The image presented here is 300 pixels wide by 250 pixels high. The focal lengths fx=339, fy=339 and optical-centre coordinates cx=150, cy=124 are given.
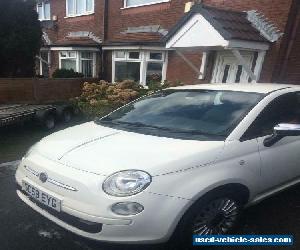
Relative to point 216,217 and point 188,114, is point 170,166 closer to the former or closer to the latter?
point 216,217

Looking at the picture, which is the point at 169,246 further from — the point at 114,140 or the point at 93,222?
the point at 114,140

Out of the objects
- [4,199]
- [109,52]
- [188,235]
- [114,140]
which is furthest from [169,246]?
[109,52]

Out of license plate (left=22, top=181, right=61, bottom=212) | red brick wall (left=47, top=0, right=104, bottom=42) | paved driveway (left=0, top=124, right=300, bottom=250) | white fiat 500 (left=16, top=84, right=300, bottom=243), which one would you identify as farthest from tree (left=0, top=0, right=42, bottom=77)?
license plate (left=22, top=181, right=61, bottom=212)

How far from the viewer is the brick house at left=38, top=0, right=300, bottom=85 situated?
871 centimetres

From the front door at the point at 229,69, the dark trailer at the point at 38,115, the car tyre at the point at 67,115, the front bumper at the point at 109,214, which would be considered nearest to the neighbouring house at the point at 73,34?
the car tyre at the point at 67,115

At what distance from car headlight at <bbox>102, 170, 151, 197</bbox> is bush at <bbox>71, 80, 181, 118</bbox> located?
245 inches

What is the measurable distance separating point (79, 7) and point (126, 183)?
57.0 feet

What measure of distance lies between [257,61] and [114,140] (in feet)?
23.6

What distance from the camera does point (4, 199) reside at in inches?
180

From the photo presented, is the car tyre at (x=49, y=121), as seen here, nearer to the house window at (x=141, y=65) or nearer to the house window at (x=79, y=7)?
the house window at (x=141, y=65)

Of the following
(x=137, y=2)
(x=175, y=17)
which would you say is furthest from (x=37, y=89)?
(x=175, y=17)

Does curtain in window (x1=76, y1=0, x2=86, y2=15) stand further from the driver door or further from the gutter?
the driver door

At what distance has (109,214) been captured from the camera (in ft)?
9.04

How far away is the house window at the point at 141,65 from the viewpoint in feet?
44.0
